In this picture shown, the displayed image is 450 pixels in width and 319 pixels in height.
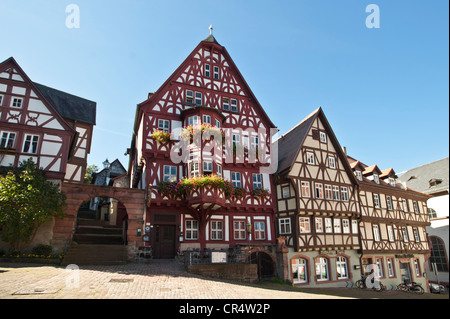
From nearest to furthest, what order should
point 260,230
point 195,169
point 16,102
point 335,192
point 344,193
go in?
point 16,102 → point 195,169 → point 260,230 → point 335,192 → point 344,193

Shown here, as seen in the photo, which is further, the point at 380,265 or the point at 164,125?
the point at 380,265

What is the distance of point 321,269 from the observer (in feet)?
79.9

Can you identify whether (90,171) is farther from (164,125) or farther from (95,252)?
(95,252)

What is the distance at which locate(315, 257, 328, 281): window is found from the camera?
2408cm

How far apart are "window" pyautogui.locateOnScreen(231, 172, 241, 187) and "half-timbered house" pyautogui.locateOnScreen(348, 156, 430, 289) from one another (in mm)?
12139

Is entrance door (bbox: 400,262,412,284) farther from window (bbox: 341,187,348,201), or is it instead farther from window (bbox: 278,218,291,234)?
window (bbox: 278,218,291,234)

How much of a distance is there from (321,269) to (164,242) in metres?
12.2

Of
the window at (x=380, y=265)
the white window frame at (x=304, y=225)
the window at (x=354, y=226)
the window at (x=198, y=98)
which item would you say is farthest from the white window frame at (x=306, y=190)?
the window at (x=198, y=98)

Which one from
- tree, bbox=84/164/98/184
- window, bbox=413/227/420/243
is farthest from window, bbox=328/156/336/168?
tree, bbox=84/164/98/184

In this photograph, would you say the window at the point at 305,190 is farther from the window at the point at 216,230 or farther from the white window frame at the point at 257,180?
the window at the point at 216,230

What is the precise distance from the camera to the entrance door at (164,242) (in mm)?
20766

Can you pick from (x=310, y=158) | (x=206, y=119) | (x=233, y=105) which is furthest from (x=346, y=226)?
(x=206, y=119)
